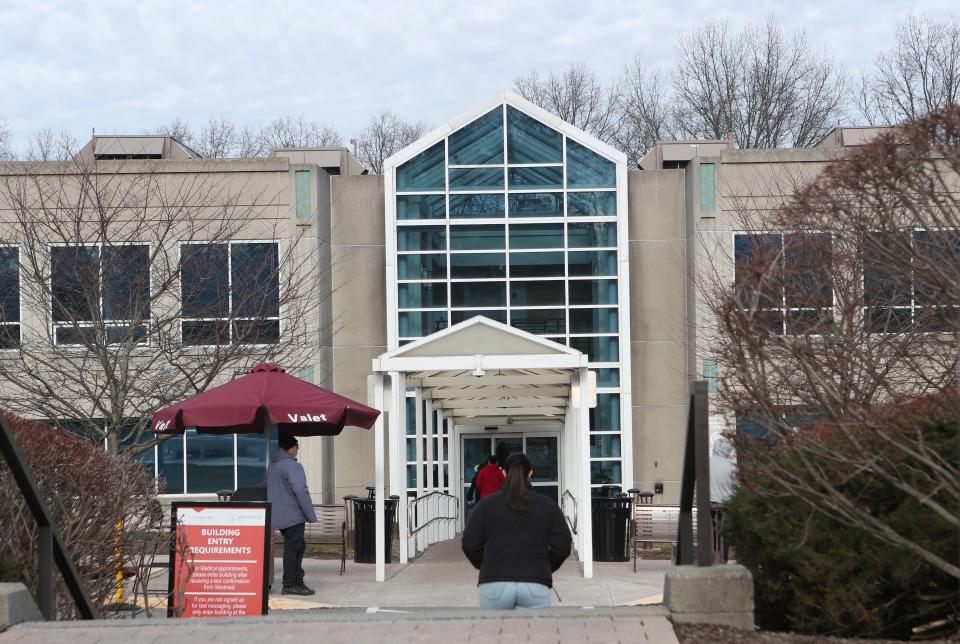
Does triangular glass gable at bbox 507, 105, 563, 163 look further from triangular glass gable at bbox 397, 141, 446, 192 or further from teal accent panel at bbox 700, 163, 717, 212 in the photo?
teal accent panel at bbox 700, 163, 717, 212

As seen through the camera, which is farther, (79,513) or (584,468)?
(584,468)

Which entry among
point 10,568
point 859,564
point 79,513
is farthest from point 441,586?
point 859,564

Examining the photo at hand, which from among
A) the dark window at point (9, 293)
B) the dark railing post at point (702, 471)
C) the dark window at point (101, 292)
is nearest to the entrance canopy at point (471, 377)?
the dark window at point (101, 292)

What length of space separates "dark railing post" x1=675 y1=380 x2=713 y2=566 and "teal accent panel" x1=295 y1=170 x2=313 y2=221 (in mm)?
19802

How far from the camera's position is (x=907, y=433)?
862cm

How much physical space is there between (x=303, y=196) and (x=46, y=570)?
19487mm

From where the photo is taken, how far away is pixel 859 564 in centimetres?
840

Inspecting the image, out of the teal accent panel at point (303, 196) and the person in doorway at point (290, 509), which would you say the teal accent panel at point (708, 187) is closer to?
the teal accent panel at point (303, 196)

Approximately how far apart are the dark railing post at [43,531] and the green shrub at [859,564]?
477 cm

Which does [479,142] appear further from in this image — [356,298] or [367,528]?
[367,528]

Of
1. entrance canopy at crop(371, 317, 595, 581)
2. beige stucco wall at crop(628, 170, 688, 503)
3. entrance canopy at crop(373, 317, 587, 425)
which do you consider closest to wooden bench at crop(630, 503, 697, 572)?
entrance canopy at crop(371, 317, 595, 581)

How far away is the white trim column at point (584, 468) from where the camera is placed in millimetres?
15688

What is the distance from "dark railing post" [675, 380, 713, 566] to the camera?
8047 mm

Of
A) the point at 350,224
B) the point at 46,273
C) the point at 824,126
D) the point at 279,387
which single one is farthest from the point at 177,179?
the point at 824,126
